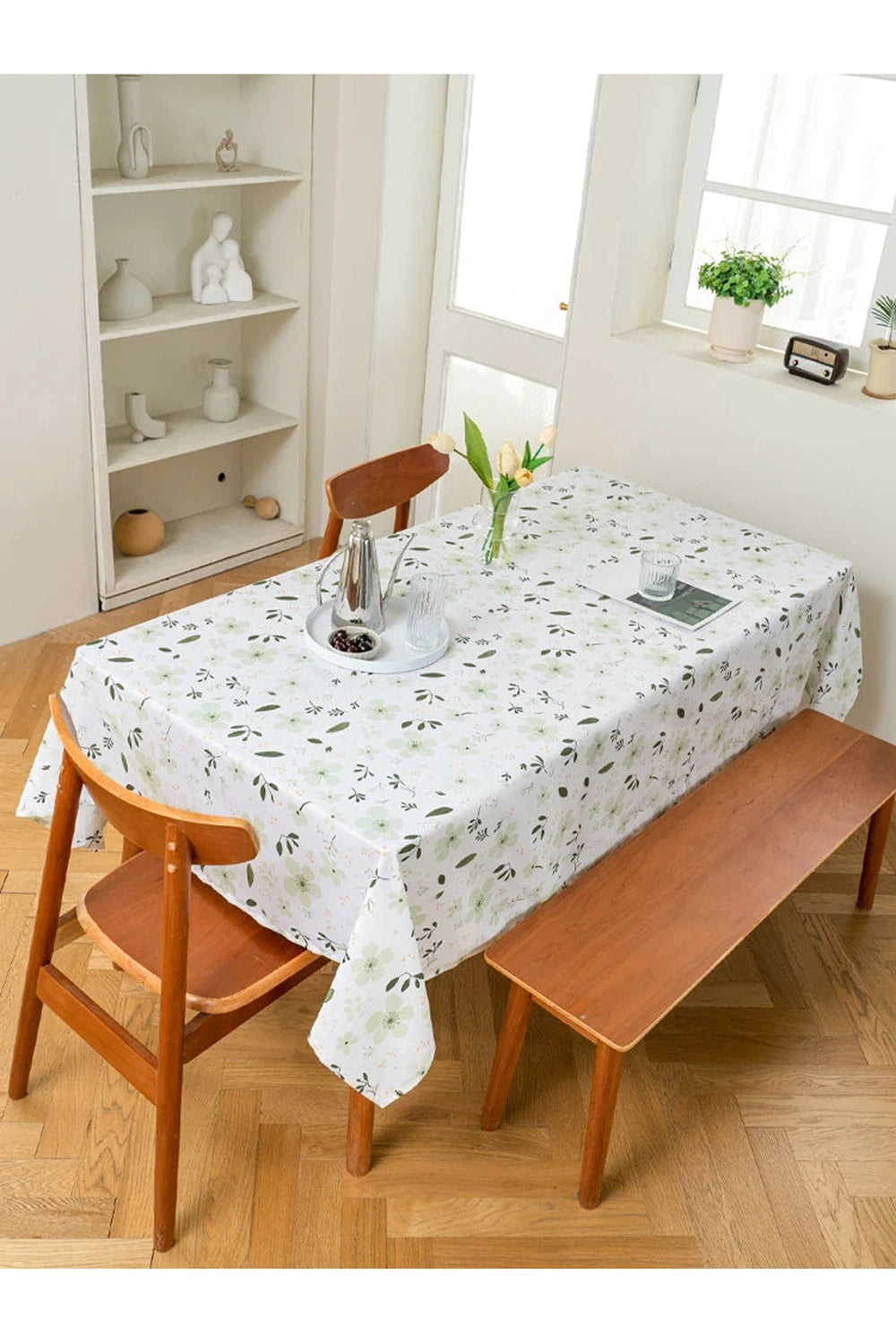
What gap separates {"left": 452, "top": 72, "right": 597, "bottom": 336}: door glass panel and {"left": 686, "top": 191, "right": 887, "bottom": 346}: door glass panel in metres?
0.45

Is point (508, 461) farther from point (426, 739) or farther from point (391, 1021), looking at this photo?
point (391, 1021)

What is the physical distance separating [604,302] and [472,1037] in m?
2.08

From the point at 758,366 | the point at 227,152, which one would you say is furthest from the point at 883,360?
the point at 227,152

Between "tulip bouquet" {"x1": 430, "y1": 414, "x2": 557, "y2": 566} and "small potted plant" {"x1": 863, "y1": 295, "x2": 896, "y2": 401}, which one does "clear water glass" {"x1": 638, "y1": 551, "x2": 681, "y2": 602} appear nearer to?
"tulip bouquet" {"x1": 430, "y1": 414, "x2": 557, "y2": 566}

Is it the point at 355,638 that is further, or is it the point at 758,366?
the point at 758,366

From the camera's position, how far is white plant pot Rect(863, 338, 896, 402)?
3.09m

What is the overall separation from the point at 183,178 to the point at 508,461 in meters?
1.73

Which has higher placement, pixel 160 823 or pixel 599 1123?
pixel 160 823

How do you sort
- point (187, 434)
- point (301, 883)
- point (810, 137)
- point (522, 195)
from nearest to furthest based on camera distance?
point (301, 883)
point (810, 137)
point (522, 195)
point (187, 434)

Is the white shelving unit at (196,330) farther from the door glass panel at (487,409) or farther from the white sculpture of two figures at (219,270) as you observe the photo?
the door glass panel at (487,409)

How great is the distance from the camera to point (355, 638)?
2240 mm

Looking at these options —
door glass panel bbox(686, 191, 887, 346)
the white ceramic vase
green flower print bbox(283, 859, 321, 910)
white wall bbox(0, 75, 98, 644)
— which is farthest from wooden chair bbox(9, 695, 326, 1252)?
door glass panel bbox(686, 191, 887, 346)

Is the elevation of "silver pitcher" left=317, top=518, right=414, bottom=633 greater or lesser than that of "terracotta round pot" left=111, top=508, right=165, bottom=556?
greater
